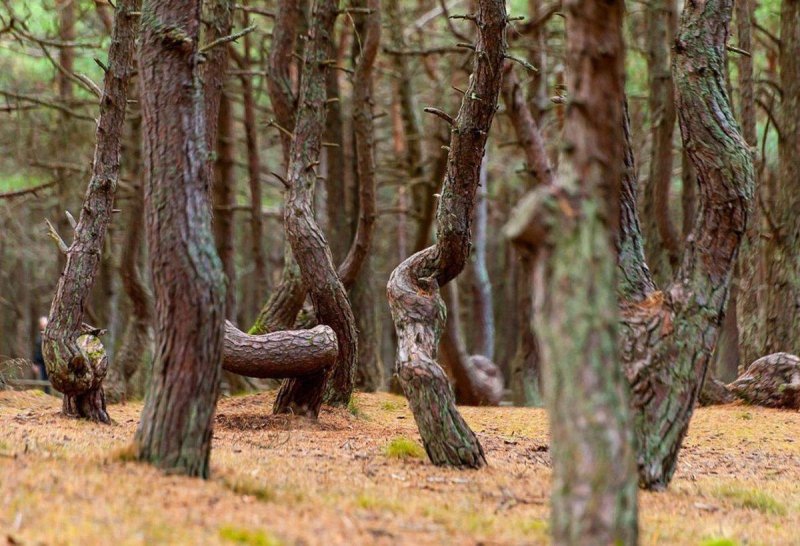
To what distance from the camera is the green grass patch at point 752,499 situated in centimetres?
648

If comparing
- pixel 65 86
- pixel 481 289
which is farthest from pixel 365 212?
pixel 65 86

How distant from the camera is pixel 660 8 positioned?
49.1ft

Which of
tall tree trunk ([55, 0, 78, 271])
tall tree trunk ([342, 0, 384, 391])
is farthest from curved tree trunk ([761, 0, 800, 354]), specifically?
tall tree trunk ([55, 0, 78, 271])

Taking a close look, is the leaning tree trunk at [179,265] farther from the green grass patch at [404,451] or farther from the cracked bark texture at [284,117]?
the cracked bark texture at [284,117]

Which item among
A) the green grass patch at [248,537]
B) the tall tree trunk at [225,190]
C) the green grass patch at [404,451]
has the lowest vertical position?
the green grass patch at [248,537]

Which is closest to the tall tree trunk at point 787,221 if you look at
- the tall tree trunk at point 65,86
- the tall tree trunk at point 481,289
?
the tall tree trunk at point 481,289

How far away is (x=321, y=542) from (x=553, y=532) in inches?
41.8

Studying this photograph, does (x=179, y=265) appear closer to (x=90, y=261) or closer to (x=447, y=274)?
(x=447, y=274)

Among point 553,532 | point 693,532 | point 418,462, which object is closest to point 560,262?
point 553,532

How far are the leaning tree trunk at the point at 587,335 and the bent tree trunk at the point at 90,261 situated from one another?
18.5 ft

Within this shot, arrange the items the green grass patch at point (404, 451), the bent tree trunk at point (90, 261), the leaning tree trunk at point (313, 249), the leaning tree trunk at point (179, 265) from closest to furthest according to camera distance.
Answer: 1. the leaning tree trunk at point (179, 265)
2. the green grass patch at point (404, 451)
3. the bent tree trunk at point (90, 261)
4. the leaning tree trunk at point (313, 249)

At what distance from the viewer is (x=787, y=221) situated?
553 inches

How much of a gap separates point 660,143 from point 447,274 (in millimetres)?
7684

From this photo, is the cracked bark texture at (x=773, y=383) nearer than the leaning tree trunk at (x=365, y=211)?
Yes
